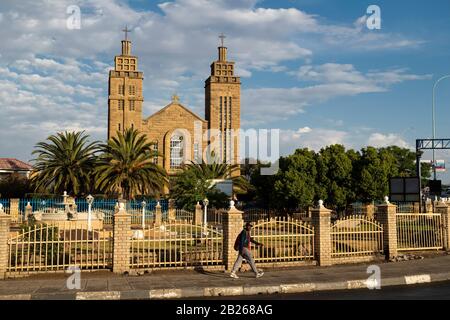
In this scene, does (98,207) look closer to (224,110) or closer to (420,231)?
(420,231)

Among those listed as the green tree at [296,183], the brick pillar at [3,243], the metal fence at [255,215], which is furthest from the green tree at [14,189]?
the brick pillar at [3,243]

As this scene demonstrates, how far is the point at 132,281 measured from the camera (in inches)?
446

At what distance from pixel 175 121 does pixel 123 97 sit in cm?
876

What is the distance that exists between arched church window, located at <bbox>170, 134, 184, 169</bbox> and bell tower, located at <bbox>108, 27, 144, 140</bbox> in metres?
5.51

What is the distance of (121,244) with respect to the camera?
12.4 meters

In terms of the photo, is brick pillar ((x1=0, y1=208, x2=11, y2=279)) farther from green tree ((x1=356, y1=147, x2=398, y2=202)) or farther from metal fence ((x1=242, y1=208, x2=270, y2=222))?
green tree ((x1=356, y1=147, x2=398, y2=202))

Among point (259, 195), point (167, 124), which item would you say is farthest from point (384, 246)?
point (167, 124)

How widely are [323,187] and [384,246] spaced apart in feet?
77.7

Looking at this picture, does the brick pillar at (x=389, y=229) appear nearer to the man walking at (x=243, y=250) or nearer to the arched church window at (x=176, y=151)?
the man walking at (x=243, y=250)

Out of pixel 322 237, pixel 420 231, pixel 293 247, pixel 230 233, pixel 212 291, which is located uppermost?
pixel 230 233

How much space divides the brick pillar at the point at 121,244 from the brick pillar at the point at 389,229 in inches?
336

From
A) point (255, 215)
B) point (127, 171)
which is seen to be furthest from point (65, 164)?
point (255, 215)

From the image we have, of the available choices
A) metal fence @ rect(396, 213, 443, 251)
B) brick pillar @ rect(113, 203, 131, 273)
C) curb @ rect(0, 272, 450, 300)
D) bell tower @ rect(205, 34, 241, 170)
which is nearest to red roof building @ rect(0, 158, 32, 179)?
bell tower @ rect(205, 34, 241, 170)
